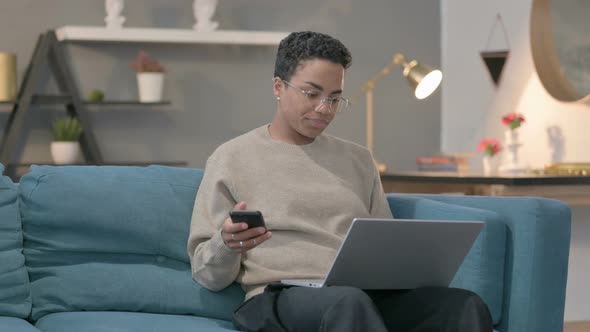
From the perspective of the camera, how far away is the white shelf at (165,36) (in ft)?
15.8

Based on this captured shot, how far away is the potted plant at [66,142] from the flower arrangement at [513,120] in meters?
2.08

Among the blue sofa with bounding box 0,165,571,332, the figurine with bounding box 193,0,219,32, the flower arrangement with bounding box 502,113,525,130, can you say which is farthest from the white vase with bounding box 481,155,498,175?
the blue sofa with bounding box 0,165,571,332

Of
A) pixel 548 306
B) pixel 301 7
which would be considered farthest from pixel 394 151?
pixel 548 306

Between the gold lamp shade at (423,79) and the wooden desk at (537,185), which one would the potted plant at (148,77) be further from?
the wooden desk at (537,185)

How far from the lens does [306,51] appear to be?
229 centimetres

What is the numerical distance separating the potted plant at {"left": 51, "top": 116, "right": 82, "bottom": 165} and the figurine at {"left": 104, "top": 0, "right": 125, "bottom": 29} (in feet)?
1.67

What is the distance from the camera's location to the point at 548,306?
223 centimetres

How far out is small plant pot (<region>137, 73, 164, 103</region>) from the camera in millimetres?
4945

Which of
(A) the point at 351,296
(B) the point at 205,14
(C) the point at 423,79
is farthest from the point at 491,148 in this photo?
(A) the point at 351,296

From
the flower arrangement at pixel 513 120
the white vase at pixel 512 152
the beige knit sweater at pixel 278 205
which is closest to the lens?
the beige knit sweater at pixel 278 205

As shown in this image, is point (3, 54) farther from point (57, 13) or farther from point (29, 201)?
point (29, 201)

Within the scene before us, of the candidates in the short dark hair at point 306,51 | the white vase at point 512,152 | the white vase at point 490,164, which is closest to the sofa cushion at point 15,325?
the short dark hair at point 306,51

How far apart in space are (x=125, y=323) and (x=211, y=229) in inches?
11.0

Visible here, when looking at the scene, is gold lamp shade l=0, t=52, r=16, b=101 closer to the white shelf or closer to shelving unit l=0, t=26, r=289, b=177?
shelving unit l=0, t=26, r=289, b=177
